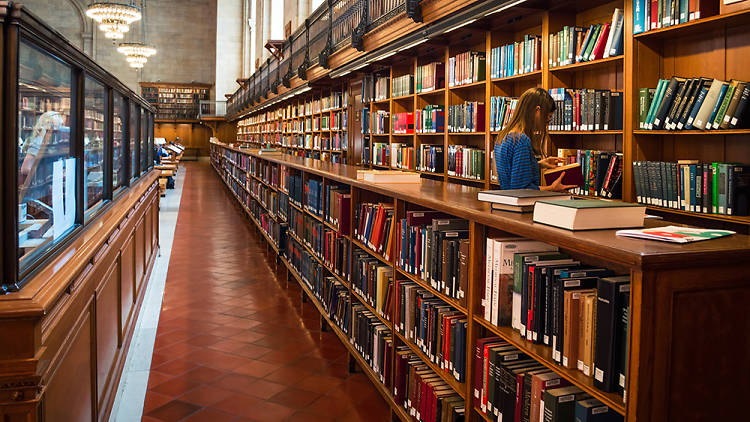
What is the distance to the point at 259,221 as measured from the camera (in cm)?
873

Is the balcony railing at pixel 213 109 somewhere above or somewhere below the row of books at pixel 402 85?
above

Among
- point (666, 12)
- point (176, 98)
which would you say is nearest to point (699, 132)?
point (666, 12)

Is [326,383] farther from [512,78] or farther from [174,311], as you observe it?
[512,78]

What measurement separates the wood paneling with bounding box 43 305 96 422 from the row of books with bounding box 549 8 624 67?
3164 mm

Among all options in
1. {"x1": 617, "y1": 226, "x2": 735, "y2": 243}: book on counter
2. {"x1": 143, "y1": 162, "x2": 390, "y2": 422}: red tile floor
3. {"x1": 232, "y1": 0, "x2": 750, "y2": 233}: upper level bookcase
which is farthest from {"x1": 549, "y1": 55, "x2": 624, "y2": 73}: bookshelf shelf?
{"x1": 143, "y1": 162, "x2": 390, "y2": 422}: red tile floor

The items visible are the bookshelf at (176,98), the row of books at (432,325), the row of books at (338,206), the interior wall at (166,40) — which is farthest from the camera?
the bookshelf at (176,98)

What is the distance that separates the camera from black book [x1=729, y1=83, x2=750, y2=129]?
9.55 ft

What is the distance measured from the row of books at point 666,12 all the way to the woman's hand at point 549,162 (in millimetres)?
842

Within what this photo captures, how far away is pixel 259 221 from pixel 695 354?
301 inches

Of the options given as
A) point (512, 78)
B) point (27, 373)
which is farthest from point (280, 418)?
point (512, 78)

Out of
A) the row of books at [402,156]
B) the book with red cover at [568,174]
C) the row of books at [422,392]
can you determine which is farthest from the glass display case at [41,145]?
the row of books at [402,156]

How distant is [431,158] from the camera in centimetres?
618

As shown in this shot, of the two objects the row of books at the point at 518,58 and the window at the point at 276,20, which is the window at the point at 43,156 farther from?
the window at the point at 276,20

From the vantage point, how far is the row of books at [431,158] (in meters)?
6.10
